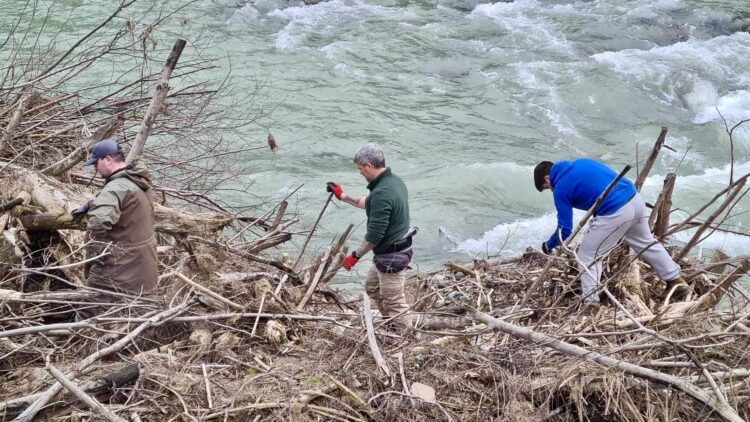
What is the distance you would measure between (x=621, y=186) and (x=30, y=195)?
4.41 meters

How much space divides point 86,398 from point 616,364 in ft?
8.95

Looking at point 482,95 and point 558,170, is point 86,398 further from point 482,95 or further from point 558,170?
point 482,95

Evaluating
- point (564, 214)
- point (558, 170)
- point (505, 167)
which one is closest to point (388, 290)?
point (564, 214)

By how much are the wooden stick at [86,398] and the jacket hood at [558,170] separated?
375cm

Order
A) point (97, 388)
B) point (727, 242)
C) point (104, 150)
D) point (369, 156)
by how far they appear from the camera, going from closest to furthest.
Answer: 1. point (97, 388)
2. point (104, 150)
3. point (369, 156)
4. point (727, 242)

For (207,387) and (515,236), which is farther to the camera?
(515,236)

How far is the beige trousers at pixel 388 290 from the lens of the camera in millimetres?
6430

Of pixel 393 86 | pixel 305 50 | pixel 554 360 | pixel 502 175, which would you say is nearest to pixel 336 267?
pixel 554 360

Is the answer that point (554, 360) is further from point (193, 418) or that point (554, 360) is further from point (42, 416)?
point (42, 416)

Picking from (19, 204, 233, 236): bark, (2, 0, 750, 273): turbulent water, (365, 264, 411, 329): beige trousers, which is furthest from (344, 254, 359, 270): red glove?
(2, 0, 750, 273): turbulent water

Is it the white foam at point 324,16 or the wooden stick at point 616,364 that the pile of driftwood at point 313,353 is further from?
the white foam at point 324,16

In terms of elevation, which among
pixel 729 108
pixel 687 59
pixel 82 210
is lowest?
pixel 729 108

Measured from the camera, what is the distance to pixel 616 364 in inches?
171

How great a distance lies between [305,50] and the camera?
16.5m
